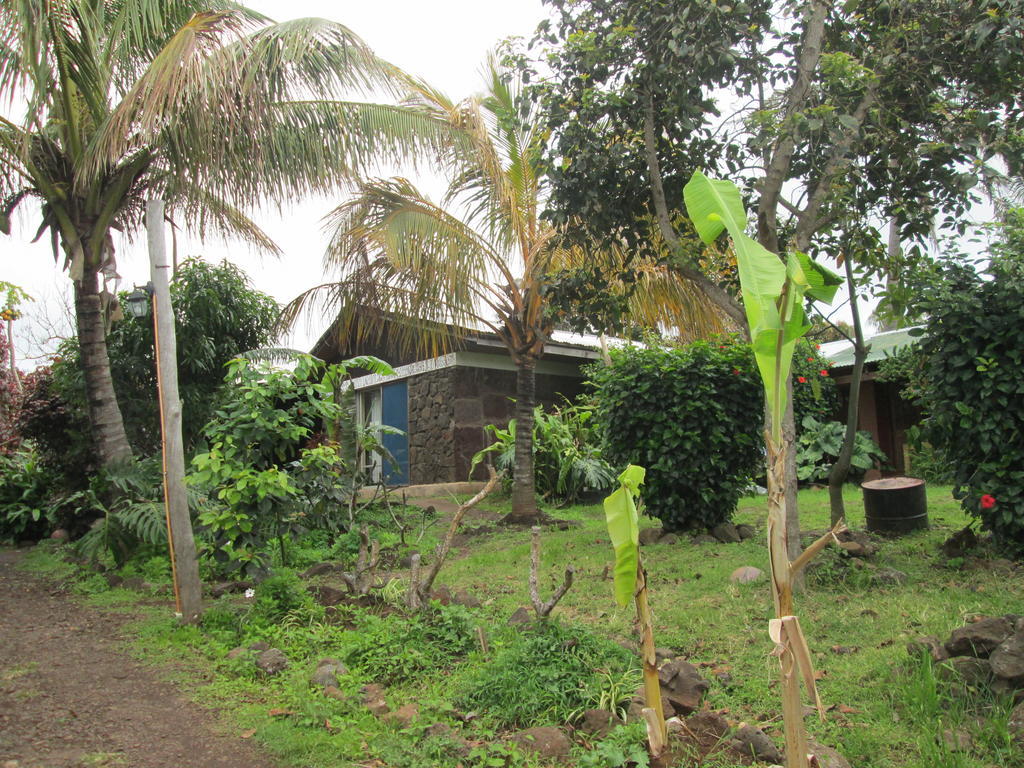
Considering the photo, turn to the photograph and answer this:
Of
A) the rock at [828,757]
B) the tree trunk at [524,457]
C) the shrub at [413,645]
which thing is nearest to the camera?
the rock at [828,757]

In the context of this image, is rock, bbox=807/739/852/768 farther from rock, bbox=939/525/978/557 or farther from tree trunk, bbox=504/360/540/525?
tree trunk, bbox=504/360/540/525

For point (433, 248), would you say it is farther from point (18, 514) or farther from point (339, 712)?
point (18, 514)

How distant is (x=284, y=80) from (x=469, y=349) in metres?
6.04

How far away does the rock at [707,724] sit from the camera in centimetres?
304

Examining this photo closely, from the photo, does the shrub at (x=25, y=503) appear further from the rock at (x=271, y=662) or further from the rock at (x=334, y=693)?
A: the rock at (x=334, y=693)

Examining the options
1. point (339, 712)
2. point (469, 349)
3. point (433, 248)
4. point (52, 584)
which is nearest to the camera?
point (339, 712)

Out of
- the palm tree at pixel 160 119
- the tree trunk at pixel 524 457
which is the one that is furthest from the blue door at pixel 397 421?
the palm tree at pixel 160 119

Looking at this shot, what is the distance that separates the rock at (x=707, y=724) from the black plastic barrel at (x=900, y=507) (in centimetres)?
478

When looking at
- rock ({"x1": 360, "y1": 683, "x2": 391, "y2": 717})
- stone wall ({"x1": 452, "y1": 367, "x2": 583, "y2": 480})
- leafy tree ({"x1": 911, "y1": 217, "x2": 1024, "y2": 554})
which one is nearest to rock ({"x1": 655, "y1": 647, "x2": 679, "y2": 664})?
rock ({"x1": 360, "y1": 683, "x2": 391, "y2": 717})

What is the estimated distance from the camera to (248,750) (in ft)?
11.1

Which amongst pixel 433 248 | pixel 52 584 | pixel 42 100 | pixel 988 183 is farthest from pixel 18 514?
pixel 988 183

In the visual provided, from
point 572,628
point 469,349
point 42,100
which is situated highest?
point 42,100

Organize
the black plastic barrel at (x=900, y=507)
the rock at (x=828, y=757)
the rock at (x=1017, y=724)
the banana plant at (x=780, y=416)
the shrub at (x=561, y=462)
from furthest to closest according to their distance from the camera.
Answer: the shrub at (x=561, y=462)
the black plastic barrel at (x=900, y=507)
the rock at (x=1017, y=724)
the rock at (x=828, y=757)
the banana plant at (x=780, y=416)

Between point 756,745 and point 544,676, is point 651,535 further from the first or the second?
point 756,745
